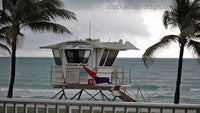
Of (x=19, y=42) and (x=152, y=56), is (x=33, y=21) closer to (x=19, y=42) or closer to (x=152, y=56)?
(x=19, y=42)

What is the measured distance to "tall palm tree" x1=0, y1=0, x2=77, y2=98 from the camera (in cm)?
1775

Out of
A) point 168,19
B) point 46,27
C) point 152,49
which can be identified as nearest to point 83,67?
point 46,27

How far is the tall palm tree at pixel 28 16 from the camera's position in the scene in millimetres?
17750

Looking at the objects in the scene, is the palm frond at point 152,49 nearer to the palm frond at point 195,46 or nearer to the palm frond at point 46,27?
the palm frond at point 195,46

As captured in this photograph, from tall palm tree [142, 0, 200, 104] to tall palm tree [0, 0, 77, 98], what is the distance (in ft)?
16.5

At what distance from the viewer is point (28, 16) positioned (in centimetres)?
1817

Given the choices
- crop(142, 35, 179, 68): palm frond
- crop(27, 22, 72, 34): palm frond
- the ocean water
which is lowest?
the ocean water

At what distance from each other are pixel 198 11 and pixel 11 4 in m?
9.10

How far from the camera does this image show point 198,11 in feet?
54.6

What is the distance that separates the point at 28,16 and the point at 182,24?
7733 mm

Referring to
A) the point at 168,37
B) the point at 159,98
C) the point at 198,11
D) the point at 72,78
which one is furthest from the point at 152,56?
the point at 159,98

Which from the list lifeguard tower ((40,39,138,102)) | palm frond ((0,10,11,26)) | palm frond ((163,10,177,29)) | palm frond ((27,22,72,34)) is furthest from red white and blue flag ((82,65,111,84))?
palm frond ((0,10,11,26))

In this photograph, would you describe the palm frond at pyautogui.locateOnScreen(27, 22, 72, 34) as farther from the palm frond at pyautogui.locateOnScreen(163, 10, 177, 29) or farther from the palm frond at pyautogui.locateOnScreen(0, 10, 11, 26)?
the palm frond at pyautogui.locateOnScreen(163, 10, 177, 29)

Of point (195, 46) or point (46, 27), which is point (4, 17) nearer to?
point (46, 27)
